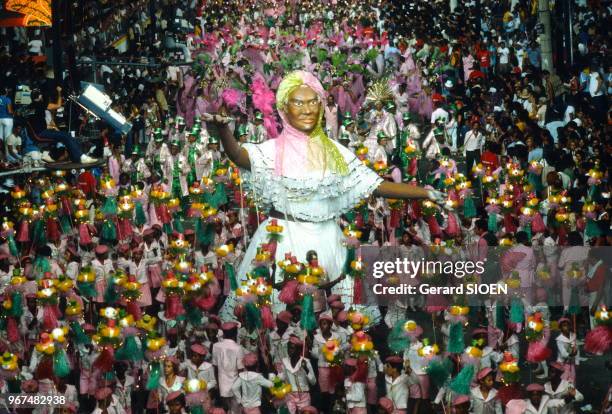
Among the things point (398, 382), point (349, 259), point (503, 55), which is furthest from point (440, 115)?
point (398, 382)

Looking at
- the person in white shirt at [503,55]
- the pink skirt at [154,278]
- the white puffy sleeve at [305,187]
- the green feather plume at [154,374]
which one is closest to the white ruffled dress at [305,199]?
the white puffy sleeve at [305,187]

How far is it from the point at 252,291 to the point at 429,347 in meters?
1.80

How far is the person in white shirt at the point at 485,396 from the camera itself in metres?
10.4

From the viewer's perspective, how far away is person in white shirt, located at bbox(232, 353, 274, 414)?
1092cm

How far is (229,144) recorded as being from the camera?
11602 millimetres

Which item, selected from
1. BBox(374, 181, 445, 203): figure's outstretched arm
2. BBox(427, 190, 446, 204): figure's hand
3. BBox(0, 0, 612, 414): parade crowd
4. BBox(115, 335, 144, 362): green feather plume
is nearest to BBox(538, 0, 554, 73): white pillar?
BBox(0, 0, 612, 414): parade crowd

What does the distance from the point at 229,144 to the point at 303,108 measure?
0.84 m

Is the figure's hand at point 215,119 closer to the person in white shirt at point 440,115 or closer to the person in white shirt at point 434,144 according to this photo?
the person in white shirt at point 434,144

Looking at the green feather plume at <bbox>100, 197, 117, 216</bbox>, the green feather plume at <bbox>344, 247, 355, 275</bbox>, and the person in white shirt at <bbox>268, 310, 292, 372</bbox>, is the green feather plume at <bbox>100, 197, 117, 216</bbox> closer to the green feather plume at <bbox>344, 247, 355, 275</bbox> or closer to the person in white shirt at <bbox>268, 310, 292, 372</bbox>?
the green feather plume at <bbox>344, 247, 355, 275</bbox>

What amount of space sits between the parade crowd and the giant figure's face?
0.03 meters

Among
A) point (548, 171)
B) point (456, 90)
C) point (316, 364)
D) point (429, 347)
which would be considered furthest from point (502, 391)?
point (456, 90)

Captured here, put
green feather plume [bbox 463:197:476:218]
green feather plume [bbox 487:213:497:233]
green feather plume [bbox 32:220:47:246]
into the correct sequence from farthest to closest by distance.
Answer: green feather plume [bbox 32:220:47:246] → green feather plume [bbox 463:197:476:218] → green feather plume [bbox 487:213:497:233]

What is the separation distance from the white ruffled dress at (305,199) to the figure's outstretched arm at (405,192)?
108 mm

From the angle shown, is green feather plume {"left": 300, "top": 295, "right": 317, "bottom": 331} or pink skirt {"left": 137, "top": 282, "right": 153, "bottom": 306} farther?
pink skirt {"left": 137, "top": 282, "right": 153, "bottom": 306}
